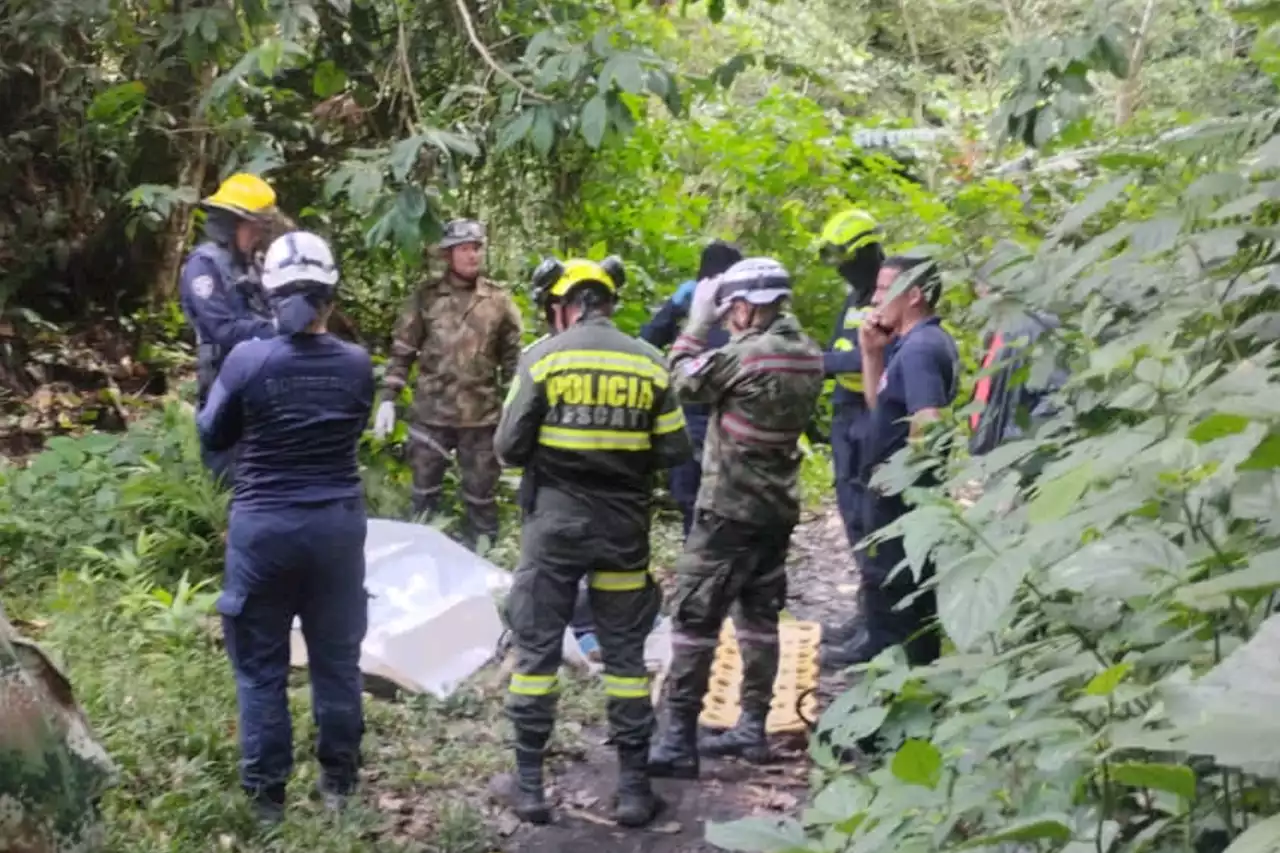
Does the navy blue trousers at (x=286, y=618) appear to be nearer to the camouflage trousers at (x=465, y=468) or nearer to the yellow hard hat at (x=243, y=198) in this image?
the yellow hard hat at (x=243, y=198)

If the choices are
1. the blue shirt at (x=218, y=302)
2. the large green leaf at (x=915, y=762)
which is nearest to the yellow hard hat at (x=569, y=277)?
the blue shirt at (x=218, y=302)

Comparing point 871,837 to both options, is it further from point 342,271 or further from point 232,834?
point 342,271

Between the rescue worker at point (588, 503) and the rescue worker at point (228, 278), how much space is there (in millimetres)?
1706

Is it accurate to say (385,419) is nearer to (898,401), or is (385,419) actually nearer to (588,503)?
(588,503)

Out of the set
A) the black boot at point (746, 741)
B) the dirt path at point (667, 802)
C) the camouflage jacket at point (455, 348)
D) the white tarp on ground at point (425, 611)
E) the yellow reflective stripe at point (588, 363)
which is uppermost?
the yellow reflective stripe at point (588, 363)

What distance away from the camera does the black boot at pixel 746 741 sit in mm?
5047

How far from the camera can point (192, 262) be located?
5648mm

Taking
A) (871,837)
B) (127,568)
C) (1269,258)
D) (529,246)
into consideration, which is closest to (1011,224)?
(1269,258)

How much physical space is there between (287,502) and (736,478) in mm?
1702

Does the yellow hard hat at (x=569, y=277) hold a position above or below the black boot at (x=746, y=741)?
above

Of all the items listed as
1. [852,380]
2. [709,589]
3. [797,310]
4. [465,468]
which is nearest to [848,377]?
[852,380]

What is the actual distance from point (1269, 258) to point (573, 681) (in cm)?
400

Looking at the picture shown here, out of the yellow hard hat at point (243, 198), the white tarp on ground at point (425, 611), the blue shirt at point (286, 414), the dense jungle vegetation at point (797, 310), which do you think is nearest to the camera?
the dense jungle vegetation at point (797, 310)

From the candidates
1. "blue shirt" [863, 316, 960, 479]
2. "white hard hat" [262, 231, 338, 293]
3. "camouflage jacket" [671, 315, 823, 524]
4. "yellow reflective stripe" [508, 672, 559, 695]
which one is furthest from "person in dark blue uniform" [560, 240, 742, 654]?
"white hard hat" [262, 231, 338, 293]
